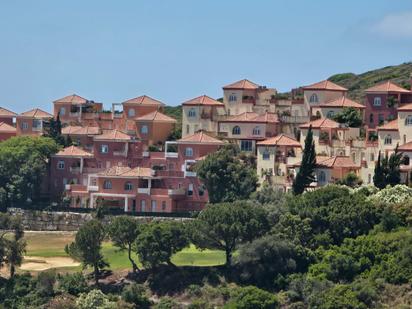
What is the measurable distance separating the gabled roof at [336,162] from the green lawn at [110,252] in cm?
969

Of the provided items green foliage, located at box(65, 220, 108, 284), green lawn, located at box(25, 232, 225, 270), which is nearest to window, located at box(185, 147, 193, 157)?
green lawn, located at box(25, 232, 225, 270)

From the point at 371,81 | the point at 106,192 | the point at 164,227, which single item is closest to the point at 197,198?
the point at 106,192

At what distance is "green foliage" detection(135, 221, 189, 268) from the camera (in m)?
96.3

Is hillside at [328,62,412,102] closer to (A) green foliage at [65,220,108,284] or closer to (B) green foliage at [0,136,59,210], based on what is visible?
(B) green foliage at [0,136,59,210]

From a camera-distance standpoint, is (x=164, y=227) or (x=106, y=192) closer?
(x=164, y=227)

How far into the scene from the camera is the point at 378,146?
4281 inches

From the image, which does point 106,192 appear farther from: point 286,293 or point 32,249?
point 286,293

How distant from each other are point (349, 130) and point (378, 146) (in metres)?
4.32

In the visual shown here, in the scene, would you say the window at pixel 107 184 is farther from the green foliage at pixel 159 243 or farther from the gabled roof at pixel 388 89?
the green foliage at pixel 159 243

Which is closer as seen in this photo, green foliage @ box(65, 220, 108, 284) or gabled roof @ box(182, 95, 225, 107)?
green foliage @ box(65, 220, 108, 284)

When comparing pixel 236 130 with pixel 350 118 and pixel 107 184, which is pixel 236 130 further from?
pixel 107 184

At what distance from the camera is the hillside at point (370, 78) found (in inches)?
5324

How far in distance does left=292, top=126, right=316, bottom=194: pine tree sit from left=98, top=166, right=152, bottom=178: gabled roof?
42.4 ft

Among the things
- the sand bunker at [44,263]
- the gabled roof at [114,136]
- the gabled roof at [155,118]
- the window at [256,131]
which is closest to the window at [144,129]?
the gabled roof at [155,118]
